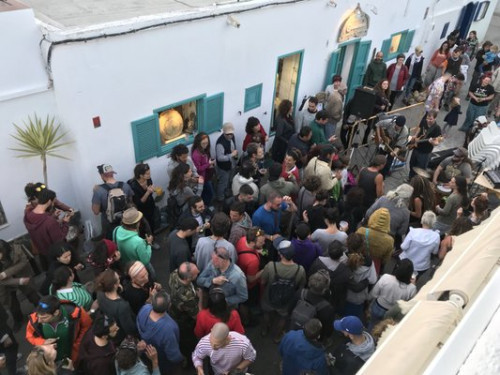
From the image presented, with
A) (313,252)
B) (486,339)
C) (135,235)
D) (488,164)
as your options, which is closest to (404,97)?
(488,164)

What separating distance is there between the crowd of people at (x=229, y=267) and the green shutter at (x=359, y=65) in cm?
384

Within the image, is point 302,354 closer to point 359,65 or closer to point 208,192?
point 208,192

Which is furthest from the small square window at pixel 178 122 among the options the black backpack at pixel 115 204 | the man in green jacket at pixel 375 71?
the man in green jacket at pixel 375 71

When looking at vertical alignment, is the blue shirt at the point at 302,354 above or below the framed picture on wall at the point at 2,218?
above

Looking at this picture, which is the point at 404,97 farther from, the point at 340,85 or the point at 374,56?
the point at 340,85

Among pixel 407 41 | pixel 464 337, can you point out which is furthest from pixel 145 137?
pixel 407 41

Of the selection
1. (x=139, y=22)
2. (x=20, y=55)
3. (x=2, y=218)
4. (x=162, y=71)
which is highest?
(x=139, y=22)

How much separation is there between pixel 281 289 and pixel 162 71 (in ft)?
13.0

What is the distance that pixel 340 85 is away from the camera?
9477 mm

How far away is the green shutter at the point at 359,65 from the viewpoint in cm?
1098

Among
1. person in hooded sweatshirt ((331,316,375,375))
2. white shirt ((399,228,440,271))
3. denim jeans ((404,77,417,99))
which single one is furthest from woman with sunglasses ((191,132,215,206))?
denim jeans ((404,77,417,99))

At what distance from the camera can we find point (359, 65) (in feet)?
36.7

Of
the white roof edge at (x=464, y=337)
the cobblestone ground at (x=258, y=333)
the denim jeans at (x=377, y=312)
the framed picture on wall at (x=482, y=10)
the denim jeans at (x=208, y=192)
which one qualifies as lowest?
the cobblestone ground at (x=258, y=333)

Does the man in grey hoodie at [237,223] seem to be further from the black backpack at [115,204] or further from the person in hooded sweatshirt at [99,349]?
the person in hooded sweatshirt at [99,349]
